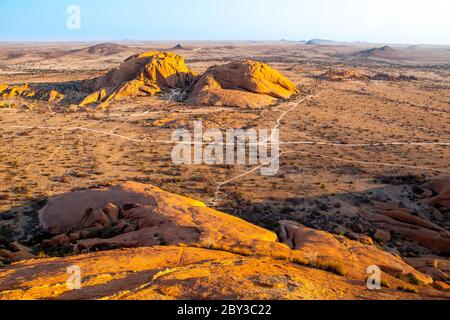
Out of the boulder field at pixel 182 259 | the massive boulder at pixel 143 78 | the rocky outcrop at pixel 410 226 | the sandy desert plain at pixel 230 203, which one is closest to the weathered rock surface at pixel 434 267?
the sandy desert plain at pixel 230 203

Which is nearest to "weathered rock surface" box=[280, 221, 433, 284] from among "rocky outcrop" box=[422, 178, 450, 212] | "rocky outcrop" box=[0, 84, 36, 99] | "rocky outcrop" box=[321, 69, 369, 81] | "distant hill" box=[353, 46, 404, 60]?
"rocky outcrop" box=[422, 178, 450, 212]

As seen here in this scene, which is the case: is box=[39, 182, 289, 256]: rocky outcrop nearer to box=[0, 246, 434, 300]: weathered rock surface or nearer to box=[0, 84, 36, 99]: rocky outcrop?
box=[0, 246, 434, 300]: weathered rock surface

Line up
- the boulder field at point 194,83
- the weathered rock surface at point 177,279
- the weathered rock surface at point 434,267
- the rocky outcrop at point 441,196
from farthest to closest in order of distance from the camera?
the boulder field at point 194,83, the rocky outcrop at point 441,196, the weathered rock surface at point 434,267, the weathered rock surface at point 177,279

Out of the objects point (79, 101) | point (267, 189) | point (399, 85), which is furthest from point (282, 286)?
point (399, 85)

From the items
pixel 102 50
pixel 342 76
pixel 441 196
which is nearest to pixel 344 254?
pixel 441 196

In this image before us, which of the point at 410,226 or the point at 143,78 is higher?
the point at 143,78

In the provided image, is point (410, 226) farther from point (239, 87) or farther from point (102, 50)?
point (102, 50)

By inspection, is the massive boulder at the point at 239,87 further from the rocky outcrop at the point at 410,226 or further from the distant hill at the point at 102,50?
the distant hill at the point at 102,50
